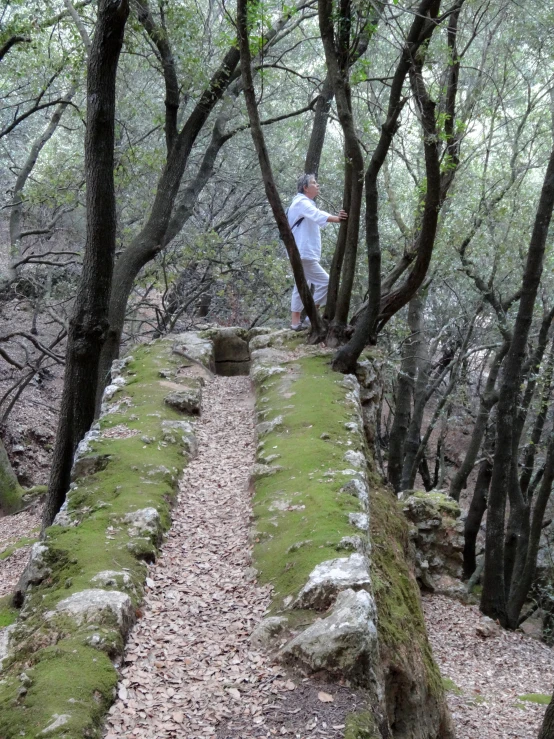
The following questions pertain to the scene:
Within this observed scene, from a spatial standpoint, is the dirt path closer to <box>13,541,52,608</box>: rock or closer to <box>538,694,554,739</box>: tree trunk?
<box>538,694,554,739</box>: tree trunk

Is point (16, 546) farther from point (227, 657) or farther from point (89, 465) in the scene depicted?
point (227, 657)

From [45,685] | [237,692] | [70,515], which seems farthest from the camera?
[70,515]

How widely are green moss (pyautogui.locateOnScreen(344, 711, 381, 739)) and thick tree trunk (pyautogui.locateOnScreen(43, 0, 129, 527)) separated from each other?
5227mm

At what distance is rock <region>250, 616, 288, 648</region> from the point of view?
4.51 meters

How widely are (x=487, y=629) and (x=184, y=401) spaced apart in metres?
5.77

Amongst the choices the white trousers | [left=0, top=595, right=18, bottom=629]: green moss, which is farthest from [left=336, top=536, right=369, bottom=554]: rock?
the white trousers

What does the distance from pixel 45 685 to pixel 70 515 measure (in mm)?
2409

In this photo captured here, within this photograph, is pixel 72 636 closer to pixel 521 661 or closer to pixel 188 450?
pixel 188 450

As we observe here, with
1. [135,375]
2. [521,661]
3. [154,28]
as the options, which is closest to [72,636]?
[135,375]

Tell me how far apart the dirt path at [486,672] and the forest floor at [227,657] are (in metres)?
0.02

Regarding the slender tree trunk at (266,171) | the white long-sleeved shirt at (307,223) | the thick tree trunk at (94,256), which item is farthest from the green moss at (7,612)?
the white long-sleeved shirt at (307,223)

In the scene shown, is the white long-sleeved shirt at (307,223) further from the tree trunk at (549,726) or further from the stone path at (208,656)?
the tree trunk at (549,726)

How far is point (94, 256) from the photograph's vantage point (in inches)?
299

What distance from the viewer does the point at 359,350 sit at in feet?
31.1
